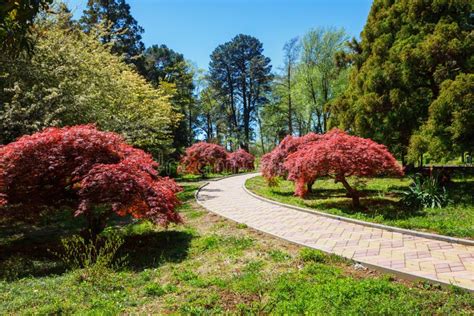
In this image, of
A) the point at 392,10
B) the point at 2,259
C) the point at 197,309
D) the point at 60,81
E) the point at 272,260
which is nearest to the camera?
the point at 197,309

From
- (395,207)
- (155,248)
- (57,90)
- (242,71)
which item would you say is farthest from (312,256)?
(242,71)

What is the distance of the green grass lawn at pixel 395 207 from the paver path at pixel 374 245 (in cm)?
58

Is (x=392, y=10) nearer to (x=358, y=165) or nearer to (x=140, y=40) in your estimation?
(x=358, y=165)

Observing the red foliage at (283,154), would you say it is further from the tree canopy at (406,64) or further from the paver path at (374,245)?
the paver path at (374,245)

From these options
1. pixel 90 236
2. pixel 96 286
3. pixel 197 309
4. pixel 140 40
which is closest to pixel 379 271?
pixel 197 309

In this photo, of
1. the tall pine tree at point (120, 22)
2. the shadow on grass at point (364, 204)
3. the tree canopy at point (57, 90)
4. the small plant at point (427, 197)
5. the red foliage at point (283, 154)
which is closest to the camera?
the shadow on grass at point (364, 204)

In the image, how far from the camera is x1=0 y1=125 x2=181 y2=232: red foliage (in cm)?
604

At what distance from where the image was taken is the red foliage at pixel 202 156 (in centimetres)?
2064

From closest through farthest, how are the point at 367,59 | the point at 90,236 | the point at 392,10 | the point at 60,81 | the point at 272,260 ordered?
1. the point at 272,260
2. the point at 90,236
3. the point at 60,81
4. the point at 392,10
5. the point at 367,59

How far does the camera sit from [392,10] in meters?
11.3

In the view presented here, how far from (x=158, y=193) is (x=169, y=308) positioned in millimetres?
2894

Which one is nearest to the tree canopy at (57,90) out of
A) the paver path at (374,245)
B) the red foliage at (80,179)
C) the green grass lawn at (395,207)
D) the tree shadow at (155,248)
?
the red foliage at (80,179)

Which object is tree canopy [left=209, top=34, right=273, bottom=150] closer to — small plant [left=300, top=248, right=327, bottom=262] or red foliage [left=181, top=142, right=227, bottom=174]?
red foliage [left=181, top=142, right=227, bottom=174]

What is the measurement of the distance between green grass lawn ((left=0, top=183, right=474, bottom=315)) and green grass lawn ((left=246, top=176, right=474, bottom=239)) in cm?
260
